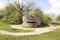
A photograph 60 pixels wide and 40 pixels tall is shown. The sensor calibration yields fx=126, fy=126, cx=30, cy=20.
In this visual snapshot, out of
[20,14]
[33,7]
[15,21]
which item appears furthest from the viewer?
[33,7]

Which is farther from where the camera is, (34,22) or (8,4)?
(8,4)

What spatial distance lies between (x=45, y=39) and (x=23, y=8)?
18.3 meters

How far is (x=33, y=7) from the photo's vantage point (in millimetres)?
27703

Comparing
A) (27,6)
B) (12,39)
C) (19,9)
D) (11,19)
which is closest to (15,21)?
(11,19)

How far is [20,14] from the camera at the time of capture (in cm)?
2584

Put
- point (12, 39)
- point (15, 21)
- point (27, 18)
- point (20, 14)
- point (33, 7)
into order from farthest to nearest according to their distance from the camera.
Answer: point (33, 7) < point (20, 14) < point (15, 21) < point (27, 18) < point (12, 39)

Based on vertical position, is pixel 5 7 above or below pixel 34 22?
above

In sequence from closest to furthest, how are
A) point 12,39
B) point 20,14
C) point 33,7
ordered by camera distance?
point 12,39 → point 20,14 → point 33,7

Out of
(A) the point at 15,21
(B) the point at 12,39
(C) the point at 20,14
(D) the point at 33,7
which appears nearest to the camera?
(B) the point at 12,39

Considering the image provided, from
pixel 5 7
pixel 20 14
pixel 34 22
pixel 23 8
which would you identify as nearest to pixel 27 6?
pixel 23 8

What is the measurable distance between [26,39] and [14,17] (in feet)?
52.4

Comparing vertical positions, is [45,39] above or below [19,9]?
below

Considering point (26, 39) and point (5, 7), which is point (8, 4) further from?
point (26, 39)

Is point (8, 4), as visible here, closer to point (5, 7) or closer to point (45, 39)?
point (5, 7)
